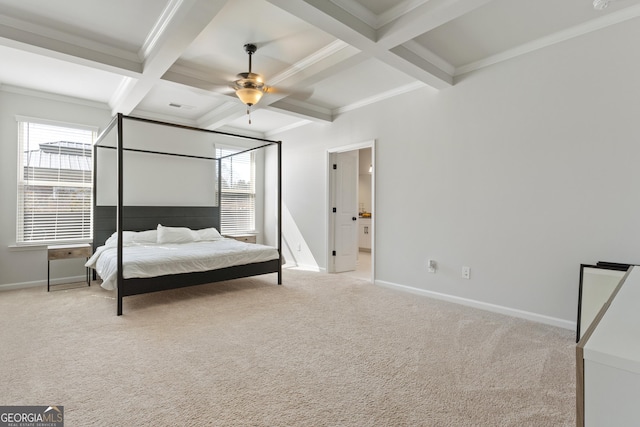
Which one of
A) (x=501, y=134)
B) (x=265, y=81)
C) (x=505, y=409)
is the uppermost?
(x=265, y=81)

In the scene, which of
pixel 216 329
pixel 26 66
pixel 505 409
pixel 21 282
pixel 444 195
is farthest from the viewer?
pixel 21 282

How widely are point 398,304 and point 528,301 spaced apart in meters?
1.30

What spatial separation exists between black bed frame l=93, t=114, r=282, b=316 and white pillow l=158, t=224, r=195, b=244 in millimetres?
347

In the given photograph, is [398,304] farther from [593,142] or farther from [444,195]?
[593,142]

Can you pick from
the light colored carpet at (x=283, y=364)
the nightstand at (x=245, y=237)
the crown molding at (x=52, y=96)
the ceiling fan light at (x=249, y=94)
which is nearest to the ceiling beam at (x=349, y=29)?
the ceiling fan light at (x=249, y=94)

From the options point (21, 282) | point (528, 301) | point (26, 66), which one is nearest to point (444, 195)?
point (528, 301)

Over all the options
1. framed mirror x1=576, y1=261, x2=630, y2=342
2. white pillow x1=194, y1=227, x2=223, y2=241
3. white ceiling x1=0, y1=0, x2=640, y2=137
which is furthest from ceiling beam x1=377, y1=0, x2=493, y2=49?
white pillow x1=194, y1=227, x2=223, y2=241

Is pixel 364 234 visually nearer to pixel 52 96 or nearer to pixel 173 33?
pixel 173 33

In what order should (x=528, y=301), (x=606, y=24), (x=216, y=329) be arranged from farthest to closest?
1. (x=528, y=301)
2. (x=216, y=329)
3. (x=606, y=24)

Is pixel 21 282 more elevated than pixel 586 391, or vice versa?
pixel 586 391

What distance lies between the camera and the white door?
221 inches

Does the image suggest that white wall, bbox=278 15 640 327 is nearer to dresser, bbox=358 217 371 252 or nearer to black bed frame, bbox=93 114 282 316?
black bed frame, bbox=93 114 282 316

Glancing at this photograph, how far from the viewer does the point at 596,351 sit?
736mm

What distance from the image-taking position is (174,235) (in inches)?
195
